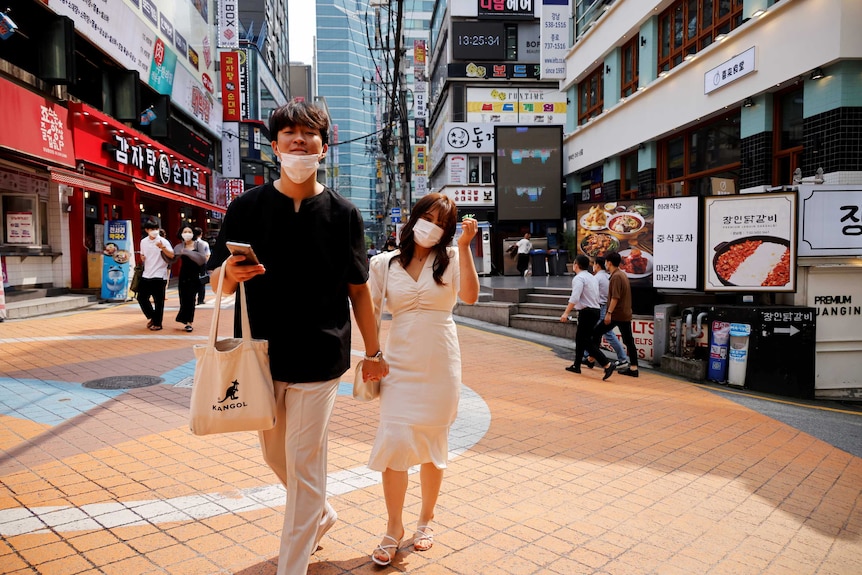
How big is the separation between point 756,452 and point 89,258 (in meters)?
16.0

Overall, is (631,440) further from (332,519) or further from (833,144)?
(833,144)

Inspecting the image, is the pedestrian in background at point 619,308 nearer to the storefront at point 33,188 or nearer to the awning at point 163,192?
the storefront at point 33,188

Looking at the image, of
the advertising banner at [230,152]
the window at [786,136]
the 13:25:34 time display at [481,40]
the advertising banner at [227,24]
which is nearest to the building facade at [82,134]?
the advertising banner at [227,24]

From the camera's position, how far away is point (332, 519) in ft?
9.31

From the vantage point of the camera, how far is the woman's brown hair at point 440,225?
3.07 metres

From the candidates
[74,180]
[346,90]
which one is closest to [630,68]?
[74,180]

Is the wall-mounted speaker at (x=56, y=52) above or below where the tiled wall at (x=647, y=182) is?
above

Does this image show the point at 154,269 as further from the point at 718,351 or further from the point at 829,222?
the point at 829,222

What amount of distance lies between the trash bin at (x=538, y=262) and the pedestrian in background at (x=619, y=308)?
12.9 meters

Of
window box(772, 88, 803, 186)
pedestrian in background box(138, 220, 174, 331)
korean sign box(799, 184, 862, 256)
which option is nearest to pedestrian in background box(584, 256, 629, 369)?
korean sign box(799, 184, 862, 256)

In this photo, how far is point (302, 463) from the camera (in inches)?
96.9

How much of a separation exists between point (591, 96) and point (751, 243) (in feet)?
48.7

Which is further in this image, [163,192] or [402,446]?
[163,192]

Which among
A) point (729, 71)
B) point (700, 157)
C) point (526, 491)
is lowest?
point (526, 491)
